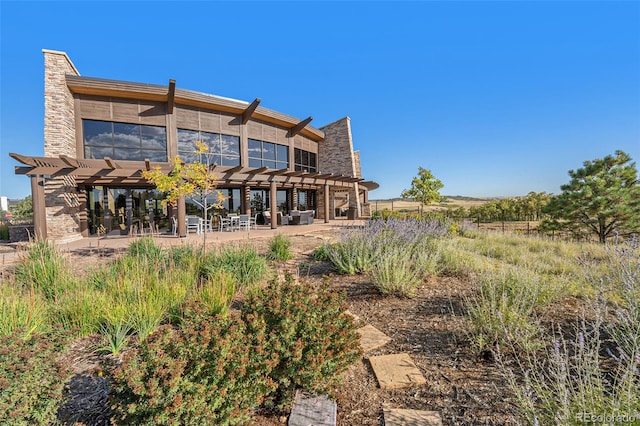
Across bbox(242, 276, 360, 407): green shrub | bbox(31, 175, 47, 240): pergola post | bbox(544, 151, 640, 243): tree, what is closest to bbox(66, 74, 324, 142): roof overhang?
bbox(31, 175, 47, 240): pergola post

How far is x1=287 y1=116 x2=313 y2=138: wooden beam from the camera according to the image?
17.1 metres

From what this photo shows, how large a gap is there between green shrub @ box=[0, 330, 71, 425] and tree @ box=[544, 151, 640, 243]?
60.5 feet

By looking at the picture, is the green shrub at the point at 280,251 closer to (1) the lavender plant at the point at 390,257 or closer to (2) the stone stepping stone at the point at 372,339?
(1) the lavender plant at the point at 390,257

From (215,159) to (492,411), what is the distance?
1505 centimetres

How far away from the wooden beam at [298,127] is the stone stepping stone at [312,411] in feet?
54.7

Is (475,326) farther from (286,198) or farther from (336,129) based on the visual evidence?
(336,129)

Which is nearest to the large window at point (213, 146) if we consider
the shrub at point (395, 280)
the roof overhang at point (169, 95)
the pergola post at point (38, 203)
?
the roof overhang at point (169, 95)

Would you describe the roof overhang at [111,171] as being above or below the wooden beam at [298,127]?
below

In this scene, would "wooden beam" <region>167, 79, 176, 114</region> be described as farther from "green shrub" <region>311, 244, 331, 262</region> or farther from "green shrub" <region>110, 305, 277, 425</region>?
"green shrub" <region>110, 305, 277, 425</region>

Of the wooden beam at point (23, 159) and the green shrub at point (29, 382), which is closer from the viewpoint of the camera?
the green shrub at point (29, 382)

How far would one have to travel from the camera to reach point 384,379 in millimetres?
2156

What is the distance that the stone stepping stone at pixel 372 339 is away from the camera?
264 centimetres

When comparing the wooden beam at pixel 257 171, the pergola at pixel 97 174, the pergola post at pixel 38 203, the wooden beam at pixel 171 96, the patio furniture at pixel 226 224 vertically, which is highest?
the wooden beam at pixel 171 96
